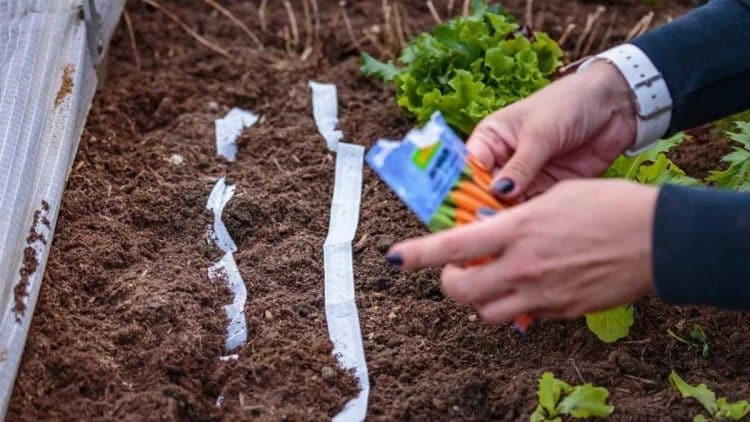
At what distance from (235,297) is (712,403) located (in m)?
1.30

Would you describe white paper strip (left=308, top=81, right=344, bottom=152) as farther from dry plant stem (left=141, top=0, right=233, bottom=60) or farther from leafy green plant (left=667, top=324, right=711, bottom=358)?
leafy green plant (left=667, top=324, right=711, bottom=358)

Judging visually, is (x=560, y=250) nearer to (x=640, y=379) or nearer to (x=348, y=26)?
(x=640, y=379)

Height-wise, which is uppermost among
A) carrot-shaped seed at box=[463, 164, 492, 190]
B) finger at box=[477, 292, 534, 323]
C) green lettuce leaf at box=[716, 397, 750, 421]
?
carrot-shaped seed at box=[463, 164, 492, 190]

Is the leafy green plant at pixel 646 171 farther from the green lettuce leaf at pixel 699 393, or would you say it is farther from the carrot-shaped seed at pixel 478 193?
the carrot-shaped seed at pixel 478 193

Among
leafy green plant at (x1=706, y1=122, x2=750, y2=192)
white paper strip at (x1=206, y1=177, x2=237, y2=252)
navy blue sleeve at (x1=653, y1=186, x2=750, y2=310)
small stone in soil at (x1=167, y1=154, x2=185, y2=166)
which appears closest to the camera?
navy blue sleeve at (x1=653, y1=186, x2=750, y2=310)

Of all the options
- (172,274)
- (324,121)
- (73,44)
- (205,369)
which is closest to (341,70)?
(324,121)

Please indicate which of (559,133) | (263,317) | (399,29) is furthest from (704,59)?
(399,29)

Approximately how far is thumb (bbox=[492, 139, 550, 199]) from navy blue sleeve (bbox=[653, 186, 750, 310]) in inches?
13.6

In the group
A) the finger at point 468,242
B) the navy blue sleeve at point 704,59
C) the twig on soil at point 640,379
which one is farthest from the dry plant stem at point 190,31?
the finger at point 468,242

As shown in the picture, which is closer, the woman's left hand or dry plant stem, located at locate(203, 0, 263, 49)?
the woman's left hand

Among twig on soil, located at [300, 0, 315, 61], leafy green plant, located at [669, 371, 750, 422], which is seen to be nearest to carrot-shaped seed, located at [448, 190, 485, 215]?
leafy green plant, located at [669, 371, 750, 422]

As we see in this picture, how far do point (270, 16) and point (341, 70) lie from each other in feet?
2.26

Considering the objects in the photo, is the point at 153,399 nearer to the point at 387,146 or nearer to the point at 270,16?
the point at 387,146

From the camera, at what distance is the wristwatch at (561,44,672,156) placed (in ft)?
7.75
